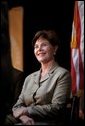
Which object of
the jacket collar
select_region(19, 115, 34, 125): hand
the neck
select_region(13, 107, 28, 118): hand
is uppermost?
the neck

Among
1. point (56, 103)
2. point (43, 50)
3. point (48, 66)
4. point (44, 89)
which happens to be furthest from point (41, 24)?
point (56, 103)

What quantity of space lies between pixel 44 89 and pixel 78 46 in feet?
1.39

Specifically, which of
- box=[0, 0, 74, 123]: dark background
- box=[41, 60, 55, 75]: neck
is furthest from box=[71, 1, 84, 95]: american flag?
box=[41, 60, 55, 75]: neck

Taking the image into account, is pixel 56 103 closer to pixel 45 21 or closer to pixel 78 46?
pixel 78 46

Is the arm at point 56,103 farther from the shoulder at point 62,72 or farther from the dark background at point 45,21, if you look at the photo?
the dark background at point 45,21

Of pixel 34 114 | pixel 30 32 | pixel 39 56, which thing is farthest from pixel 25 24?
pixel 34 114

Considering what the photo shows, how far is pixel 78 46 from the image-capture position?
308cm

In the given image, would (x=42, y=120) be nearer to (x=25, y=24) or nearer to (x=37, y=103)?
(x=37, y=103)

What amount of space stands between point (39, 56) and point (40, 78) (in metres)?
0.17

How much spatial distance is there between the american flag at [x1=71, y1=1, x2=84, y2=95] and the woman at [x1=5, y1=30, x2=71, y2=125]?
9 centimetres

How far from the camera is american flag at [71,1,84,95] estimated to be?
3066mm

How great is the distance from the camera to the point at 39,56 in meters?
3.09

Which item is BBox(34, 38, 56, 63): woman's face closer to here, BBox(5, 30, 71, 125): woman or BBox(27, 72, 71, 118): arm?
BBox(5, 30, 71, 125): woman

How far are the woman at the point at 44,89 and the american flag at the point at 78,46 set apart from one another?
0.09 m
